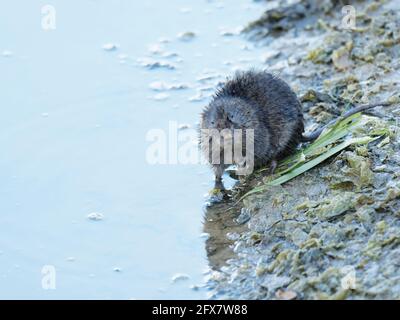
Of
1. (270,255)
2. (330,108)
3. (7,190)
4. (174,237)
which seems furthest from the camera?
(330,108)

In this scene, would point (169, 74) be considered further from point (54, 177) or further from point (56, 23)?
point (54, 177)

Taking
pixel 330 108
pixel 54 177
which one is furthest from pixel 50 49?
pixel 330 108

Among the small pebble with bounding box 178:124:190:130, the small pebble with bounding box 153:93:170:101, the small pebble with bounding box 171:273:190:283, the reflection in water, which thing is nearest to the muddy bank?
the reflection in water

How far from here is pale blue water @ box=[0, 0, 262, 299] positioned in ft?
18.9

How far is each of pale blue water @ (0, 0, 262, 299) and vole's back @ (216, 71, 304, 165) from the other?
630 mm

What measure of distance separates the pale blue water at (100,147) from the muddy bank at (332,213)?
12.4 inches

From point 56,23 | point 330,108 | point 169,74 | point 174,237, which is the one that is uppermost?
point 56,23

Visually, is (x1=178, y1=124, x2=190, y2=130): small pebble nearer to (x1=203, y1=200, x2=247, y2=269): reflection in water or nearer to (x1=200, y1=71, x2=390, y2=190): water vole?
(x1=200, y1=71, x2=390, y2=190): water vole

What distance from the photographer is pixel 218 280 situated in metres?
5.54

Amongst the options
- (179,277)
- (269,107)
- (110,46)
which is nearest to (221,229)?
(179,277)

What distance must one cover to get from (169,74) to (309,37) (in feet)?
5.63

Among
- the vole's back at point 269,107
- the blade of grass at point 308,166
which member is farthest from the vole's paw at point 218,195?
the vole's back at point 269,107

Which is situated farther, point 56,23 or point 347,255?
point 56,23

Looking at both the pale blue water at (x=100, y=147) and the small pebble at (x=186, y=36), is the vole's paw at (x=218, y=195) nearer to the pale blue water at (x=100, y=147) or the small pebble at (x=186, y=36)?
the pale blue water at (x=100, y=147)
